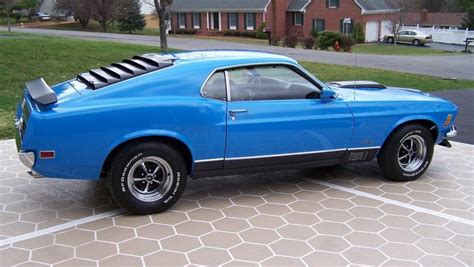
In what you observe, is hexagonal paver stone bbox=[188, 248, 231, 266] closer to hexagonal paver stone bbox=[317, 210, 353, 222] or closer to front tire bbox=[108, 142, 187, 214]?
front tire bbox=[108, 142, 187, 214]

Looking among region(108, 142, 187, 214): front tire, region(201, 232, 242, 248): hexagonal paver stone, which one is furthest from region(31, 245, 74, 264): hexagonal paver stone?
region(201, 232, 242, 248): hexagonal paver stone

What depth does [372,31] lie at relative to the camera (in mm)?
54375

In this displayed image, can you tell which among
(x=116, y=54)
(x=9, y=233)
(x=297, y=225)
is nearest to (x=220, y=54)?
(x=297, y=225)

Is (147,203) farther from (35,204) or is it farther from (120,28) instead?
(120,28)

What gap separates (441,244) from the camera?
14.1 feet

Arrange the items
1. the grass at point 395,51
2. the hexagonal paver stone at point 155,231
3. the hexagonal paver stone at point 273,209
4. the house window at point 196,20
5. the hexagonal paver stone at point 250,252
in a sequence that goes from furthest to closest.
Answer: the house window at point 196,20
the grass at point 395,51
the hexagonal paver stone at point 273,209
the hexagonal paver stone at point 155,231
the hexagonal paver stone at point 250,252

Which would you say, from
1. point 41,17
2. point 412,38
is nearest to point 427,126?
point 412,38

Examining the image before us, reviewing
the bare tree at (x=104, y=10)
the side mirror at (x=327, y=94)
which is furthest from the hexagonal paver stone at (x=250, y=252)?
the bare tree at (x=104, y=10)

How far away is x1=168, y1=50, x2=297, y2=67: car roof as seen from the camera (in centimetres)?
509

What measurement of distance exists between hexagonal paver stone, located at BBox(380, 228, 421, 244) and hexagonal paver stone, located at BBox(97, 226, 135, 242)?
6.95ft

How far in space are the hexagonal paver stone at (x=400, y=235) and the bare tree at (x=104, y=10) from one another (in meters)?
48.0

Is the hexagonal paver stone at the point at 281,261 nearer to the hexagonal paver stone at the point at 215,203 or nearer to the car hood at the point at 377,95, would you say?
the hexagonal paver stone at the point at 215,203

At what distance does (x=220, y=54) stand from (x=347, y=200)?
1948 mm

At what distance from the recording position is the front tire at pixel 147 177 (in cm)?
460
